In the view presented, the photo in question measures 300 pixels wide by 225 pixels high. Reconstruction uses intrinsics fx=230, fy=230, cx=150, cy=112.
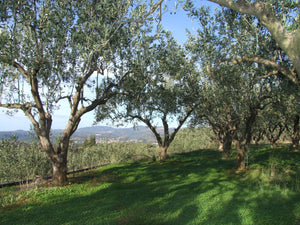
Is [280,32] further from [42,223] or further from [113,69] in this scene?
[113,69]

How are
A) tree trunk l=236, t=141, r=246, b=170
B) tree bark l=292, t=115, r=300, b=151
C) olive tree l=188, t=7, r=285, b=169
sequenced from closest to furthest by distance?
olive tree l=188, t=7, r=285, b=169
tree trunk l=236, t=141, r=246, b=170
tree bark l=292, t=115, r=300, b=151

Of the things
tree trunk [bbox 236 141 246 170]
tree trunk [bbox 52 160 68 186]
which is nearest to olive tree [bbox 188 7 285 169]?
tree trunk [bbox 236 141 246 170]

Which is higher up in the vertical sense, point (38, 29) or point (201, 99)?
point (38, 29)

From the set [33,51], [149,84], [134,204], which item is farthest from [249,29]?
[33,51]

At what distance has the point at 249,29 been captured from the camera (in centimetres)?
1291

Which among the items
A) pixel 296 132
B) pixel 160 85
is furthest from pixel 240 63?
pixel 296 132

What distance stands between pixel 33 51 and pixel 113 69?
4.81m

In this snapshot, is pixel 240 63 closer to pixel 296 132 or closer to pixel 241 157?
pixel 241 157

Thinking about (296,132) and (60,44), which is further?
(296,132)

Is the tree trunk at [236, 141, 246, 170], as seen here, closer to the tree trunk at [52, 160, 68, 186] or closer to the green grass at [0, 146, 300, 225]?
the green grass at [0, 146, 300, 225]

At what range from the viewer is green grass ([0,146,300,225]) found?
805 centimetres

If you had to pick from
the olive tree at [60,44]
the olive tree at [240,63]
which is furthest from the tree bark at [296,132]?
the olive tree at [60,44]

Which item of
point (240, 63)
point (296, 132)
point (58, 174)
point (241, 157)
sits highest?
point (240, 63)

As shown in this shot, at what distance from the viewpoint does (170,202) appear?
9836 mm
